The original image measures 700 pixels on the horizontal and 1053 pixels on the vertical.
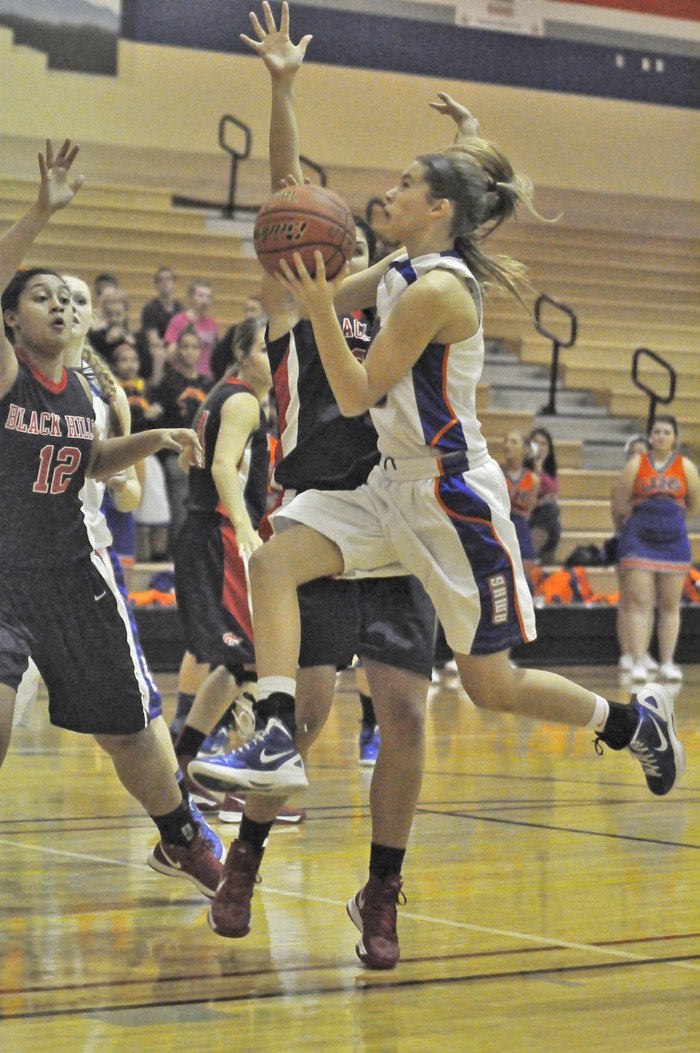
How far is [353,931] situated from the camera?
3.56 metres

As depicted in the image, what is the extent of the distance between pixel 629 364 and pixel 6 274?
1277 centimetres

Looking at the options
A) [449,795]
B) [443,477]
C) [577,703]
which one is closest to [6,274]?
[443,477]

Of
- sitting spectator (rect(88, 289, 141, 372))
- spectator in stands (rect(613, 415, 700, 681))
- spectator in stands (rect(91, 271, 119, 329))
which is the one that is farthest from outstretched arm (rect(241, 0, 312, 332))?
spectator in stands (rect(91, 271, 119, 329))

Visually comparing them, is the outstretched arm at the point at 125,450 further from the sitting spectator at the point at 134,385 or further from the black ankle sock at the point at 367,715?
the sitting spectator at the point at 134,385

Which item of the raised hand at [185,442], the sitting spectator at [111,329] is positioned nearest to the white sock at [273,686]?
the raised hand at [185,442]

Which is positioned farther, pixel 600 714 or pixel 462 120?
pixel 462 120

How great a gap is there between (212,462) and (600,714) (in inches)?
93.5

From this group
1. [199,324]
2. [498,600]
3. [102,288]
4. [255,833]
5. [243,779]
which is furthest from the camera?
[199,324]

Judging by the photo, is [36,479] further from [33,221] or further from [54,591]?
[33,221]

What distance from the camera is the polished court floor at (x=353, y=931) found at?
9.07ft

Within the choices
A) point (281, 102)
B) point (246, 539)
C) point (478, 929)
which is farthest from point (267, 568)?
point (246, 539)

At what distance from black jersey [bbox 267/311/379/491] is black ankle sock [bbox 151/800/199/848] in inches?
31.1

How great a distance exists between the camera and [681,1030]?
9.02ft

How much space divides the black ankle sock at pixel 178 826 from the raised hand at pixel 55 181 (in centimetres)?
138
